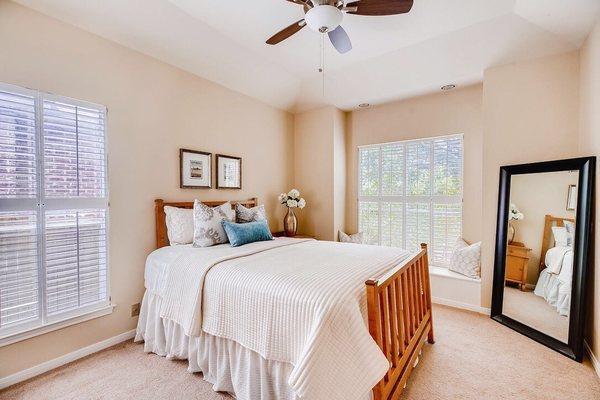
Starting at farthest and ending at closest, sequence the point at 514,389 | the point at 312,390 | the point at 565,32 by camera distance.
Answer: the point at 565,32, the point at 514,389, the point at 312,390

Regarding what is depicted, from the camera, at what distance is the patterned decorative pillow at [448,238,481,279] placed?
10.8ft

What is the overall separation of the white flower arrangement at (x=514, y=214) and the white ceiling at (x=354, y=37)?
154 centimetres

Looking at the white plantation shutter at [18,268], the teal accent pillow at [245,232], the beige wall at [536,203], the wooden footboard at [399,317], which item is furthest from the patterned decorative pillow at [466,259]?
the white plantation shutter at [18,268]

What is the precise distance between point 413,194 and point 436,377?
7.98 feet

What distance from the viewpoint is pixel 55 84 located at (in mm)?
2217

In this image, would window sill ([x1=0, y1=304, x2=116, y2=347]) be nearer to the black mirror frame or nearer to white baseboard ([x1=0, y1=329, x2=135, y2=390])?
white baseboard ([x1=0, y1=329, x2=135, y2=390])

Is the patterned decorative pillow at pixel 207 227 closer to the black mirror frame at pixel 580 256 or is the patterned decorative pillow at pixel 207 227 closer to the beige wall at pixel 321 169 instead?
the beige wall at pixel 321 169

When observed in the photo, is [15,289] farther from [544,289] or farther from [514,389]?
[544,289]

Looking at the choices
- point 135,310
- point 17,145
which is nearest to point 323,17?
point 17,145

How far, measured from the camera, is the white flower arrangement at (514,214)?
2775 mm

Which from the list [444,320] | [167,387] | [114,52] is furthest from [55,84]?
[444,320]

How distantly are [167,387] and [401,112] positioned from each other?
413 cm

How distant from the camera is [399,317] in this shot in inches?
72.0

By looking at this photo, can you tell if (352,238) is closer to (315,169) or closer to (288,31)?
(315,169)
